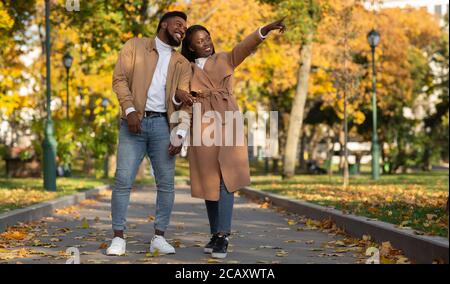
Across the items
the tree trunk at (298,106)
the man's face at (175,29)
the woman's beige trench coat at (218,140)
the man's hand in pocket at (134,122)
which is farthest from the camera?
the tree trunk at (298,106)

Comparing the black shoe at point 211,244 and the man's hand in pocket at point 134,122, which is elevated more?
the man's hand in pocket at point 134,122

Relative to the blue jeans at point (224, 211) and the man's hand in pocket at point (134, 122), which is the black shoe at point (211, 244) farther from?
the man's hand in pocket at point (134, 122)

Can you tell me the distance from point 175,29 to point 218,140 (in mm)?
1050

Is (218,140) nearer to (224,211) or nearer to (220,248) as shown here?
(224,211)

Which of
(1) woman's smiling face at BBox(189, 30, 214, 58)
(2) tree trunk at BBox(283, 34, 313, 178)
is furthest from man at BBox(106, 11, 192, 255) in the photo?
(2) tree trunk at BBox(283, 34, 313, 178)

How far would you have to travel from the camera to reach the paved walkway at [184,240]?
7797 mm

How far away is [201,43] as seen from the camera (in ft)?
26.2

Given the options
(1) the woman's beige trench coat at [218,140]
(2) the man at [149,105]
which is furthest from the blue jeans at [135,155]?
(1) the woman's beige trench coat at [218,140]

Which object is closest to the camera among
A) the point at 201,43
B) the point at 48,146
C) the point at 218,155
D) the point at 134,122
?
the point at 134,122

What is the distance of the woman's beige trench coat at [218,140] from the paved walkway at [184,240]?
0.67 metres

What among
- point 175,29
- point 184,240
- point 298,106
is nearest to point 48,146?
point 184,240

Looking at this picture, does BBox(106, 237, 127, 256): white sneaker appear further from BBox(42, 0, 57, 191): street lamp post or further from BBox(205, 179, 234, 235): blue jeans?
BBox(42, 0, 57, 191): street lamp post

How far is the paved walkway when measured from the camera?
25.6 feet
